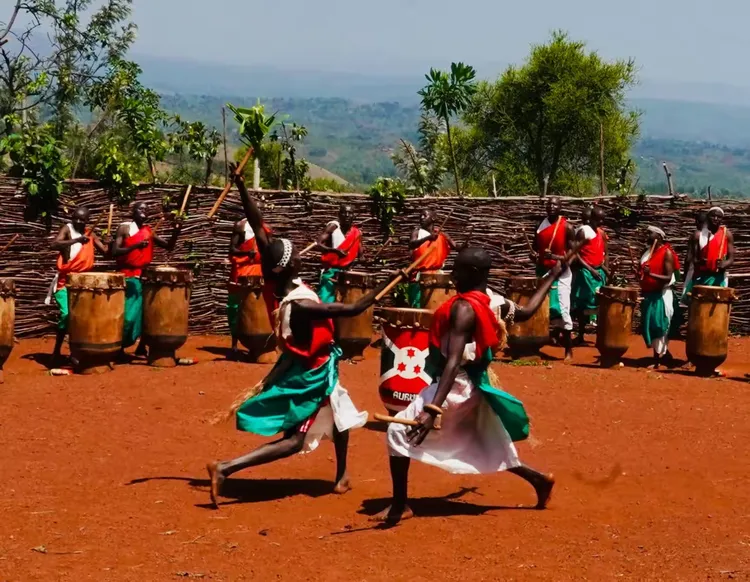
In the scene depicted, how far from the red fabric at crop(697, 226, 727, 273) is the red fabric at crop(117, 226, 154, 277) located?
19.2ft

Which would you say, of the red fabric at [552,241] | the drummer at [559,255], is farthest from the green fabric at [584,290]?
the red fabric at [552,241]

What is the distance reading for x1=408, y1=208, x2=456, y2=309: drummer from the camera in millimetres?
13062

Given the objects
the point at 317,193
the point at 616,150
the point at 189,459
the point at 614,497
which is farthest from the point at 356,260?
the point at 616,150

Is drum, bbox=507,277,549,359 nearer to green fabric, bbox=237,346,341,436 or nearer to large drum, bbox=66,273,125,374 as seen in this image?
large drum, bbox=66,273,125,374

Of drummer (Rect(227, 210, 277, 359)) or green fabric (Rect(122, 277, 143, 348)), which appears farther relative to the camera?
drummer (Rect(227, 210, 277, 359))

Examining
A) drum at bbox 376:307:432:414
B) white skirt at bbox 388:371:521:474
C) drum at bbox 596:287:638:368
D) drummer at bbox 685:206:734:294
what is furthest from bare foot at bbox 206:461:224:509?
drummer at bbox 685:206:734:294

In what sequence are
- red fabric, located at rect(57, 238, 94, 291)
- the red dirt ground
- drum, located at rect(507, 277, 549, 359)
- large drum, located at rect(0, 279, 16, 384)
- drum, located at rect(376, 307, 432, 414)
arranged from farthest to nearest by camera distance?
drum, located at rect(507, 277, 549, 359)
red fabric, located at rect(57, 238, 94, 291)
large drum, located at rect(0, 279, 16, 384)
drum, located at rect(376, 307, 432, 414)
the red dirt ground

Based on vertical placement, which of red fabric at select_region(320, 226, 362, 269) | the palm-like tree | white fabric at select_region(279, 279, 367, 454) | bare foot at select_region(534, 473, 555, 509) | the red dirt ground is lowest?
the red dirt ground

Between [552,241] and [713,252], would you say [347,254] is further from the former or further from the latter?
[713,252]

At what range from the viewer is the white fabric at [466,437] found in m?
6.26

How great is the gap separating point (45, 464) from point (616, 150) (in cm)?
2682

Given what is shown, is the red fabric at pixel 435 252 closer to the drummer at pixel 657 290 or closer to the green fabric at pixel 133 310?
the drummer at pixel 657 290

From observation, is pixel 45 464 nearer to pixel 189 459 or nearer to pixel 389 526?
pixel 189 459

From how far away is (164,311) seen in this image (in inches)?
461
